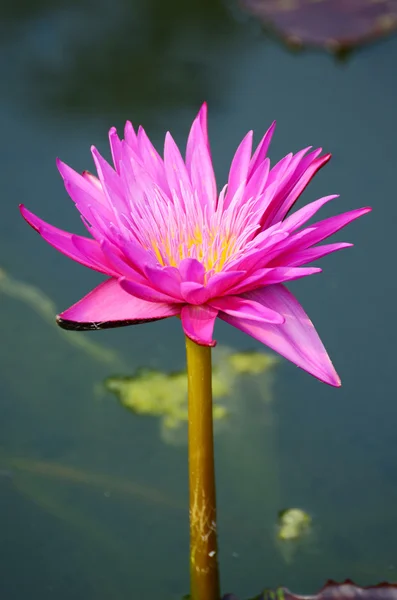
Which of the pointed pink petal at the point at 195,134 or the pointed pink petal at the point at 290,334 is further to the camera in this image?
the pointed pink petal at the point at 195,134

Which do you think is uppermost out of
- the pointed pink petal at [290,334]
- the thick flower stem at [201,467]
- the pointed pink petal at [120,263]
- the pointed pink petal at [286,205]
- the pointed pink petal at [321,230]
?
the pointed pink petal at [286,205]

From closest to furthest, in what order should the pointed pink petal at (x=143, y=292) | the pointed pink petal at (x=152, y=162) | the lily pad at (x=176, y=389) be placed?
1. the pointed pink petal at (x=143, y=292)
2. the pointed pink petal at (x=152, y=162)
3. the lily pad at (x=176, y=389)

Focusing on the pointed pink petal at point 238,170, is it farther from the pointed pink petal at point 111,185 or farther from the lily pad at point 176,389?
the lily pad at point 176,389

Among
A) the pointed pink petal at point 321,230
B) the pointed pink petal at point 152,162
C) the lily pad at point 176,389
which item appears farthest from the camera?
the lily pad at point 176,389

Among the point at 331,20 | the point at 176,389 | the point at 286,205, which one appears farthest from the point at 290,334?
the point at 331,20

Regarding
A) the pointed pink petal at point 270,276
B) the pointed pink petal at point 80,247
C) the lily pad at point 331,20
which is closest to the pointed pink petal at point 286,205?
the pointed pink petal at point 270,276

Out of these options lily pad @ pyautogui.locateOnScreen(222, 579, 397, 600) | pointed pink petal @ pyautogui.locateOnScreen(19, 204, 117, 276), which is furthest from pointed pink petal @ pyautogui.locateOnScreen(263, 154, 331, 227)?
lily pad @ pyautogui.locateOnScreen(222, 579, 397, 600)
